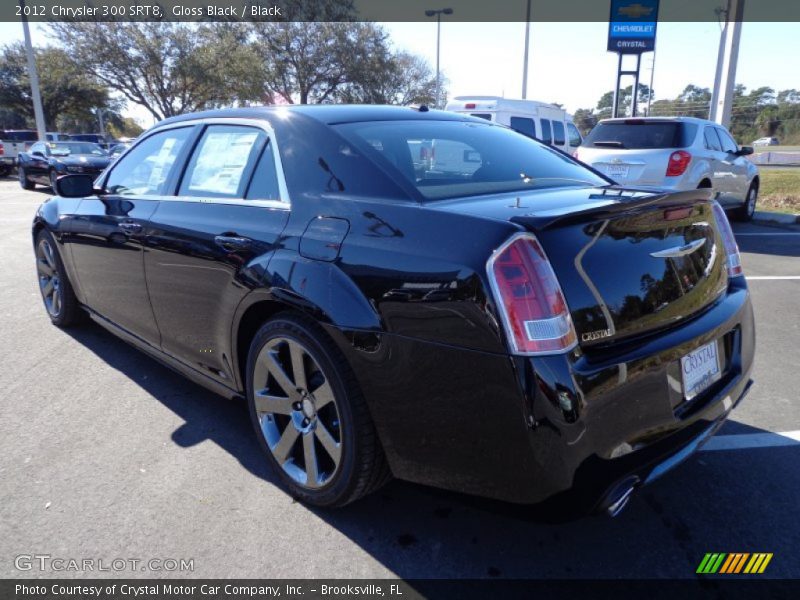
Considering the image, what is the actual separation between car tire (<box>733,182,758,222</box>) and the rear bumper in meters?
10.3

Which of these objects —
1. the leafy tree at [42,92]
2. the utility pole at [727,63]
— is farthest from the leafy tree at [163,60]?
the utility pole at [727,63]

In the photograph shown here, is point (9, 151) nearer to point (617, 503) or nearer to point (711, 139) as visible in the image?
point (711, 139)

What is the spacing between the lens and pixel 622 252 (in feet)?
6.84

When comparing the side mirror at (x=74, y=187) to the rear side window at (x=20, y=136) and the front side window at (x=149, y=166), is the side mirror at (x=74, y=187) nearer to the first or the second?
the front side window at (x=149, y=166)

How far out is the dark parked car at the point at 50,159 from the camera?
17.0 meters

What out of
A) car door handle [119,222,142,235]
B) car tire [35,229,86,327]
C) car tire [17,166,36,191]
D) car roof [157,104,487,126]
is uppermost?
car roof [157,104,487,126]

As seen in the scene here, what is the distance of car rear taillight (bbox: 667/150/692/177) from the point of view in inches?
330

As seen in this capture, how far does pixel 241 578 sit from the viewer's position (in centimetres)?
221

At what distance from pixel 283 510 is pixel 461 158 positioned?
183 cm

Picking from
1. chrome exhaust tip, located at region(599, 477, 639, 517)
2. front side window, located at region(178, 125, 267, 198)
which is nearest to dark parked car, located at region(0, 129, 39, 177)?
front side window, located at region(178, 125, 267, 198)

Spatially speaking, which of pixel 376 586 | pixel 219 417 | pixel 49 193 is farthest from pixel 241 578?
pixel 49 193

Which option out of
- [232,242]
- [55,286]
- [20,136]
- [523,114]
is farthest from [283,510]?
[20,136]

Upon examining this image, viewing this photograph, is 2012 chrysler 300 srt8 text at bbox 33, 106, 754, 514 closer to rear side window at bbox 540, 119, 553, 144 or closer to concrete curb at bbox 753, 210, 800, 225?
concrete curb at bbox 753, 210, 800, 225

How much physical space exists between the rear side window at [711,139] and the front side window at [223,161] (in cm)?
816
